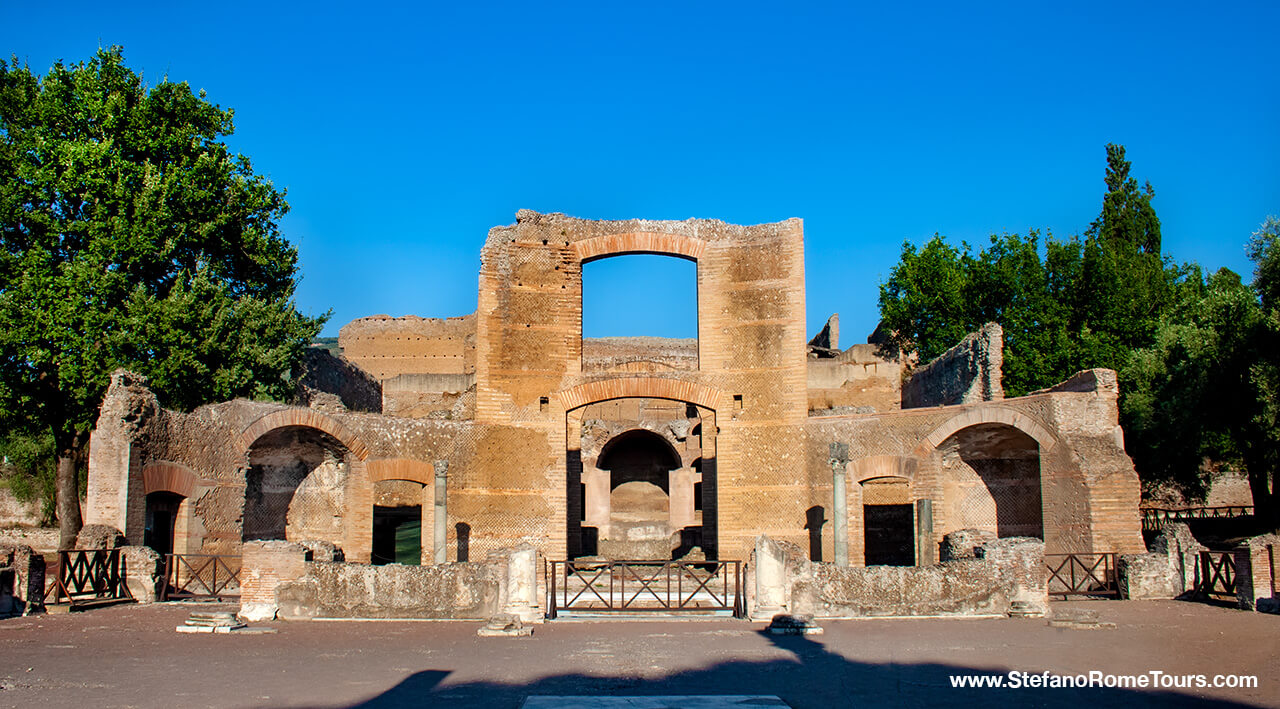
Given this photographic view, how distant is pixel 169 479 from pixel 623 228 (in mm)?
9462

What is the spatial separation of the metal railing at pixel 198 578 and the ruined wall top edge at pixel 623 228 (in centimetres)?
752

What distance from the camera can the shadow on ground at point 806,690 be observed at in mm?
7984

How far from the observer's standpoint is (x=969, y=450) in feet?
65.3

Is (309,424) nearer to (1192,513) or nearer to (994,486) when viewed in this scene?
(994,486)

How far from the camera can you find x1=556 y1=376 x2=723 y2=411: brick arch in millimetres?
19562

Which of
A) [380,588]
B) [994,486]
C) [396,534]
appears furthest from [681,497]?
[380,588]

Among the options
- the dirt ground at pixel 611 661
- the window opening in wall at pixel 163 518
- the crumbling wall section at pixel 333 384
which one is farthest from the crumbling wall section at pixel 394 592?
the crumbling wall section at pixel 333 384

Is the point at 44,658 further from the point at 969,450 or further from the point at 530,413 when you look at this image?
the point at 969,450

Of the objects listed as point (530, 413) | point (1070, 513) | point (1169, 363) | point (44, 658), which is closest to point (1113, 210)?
point (1169, 363)

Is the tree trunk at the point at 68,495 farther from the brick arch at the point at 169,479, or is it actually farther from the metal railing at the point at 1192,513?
the metal railing at the point at 1192,513

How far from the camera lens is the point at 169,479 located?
1764 cm

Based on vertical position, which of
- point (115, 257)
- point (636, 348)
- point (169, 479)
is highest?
point (636, 348)

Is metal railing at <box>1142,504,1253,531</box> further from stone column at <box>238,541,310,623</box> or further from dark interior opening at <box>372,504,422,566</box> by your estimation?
stone column at <box>238,541,310,623</box>

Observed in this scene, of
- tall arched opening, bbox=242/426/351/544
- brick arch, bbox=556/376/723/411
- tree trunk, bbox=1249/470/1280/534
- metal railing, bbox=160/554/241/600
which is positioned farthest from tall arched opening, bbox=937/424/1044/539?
metal railing, bbox=160/554/241/600
